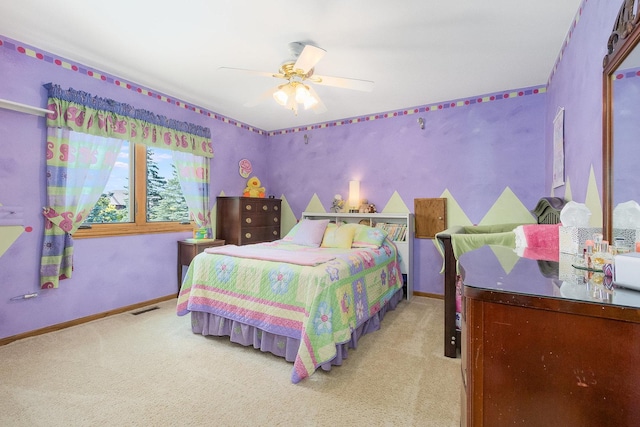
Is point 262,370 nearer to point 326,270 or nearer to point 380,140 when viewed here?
point 326,270

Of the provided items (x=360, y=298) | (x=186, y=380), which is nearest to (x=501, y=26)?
(x=360, y=298)

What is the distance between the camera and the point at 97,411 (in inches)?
65.7

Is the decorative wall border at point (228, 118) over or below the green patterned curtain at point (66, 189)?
over

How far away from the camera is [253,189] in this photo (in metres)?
4.69

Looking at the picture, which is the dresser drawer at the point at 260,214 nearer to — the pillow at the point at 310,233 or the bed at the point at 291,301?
the pillow at the point at 310,233

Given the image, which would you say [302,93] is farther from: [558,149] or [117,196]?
[117,196]

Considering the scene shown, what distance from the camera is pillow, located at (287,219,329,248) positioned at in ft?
11.8

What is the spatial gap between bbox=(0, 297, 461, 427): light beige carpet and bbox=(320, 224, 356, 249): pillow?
3.54 feet

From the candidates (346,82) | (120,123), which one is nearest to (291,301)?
(346,82)

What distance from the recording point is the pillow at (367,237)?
3431mm

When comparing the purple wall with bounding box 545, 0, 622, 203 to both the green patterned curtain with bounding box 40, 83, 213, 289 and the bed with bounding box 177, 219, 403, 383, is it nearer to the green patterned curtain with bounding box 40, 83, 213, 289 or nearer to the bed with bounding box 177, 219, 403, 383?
the bed with bounding box 177, 219, 403, 383

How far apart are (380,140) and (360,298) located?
254cm

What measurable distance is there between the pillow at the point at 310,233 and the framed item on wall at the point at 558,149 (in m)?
2.38

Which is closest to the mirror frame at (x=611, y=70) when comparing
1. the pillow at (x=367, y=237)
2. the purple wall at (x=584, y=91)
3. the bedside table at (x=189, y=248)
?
the purple wall at (x=584, y=91)
